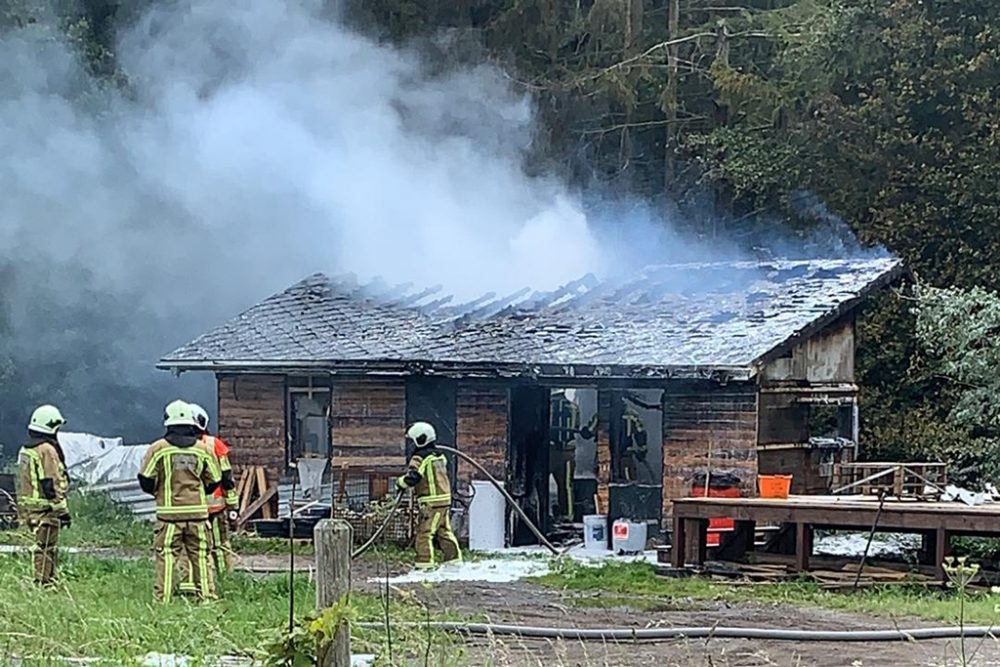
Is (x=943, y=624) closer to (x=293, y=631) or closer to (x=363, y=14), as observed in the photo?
(x=293, y=631)

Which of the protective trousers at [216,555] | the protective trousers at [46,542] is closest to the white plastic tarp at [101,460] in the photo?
the protective trousers at [216,555]

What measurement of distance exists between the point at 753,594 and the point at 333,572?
9059mm

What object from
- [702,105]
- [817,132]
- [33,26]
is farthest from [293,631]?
[702,105]

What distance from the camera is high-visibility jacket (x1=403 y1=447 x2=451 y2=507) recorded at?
16078 millimetres

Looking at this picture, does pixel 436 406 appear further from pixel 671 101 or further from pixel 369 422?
pixel 671 101

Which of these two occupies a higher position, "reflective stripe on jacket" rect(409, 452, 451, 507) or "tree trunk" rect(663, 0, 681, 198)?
"tree trunk" rect(663, 0, 681, 198)

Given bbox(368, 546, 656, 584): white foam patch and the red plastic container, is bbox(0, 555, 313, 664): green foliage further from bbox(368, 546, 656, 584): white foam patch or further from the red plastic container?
the red plastic container

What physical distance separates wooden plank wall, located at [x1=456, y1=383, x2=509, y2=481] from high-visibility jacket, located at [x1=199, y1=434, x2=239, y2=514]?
4808 mm

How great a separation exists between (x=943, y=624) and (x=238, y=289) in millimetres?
22812

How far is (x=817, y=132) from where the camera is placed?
2681 cm

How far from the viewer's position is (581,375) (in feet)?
58.7

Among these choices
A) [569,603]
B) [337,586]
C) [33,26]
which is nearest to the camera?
[337,586]

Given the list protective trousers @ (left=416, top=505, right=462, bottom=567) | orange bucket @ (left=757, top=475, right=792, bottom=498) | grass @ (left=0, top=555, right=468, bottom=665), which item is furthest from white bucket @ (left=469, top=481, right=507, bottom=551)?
grass @ (left=0, top=555, right=468, bottom=665)

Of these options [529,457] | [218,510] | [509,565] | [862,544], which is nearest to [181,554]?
[218,510]
